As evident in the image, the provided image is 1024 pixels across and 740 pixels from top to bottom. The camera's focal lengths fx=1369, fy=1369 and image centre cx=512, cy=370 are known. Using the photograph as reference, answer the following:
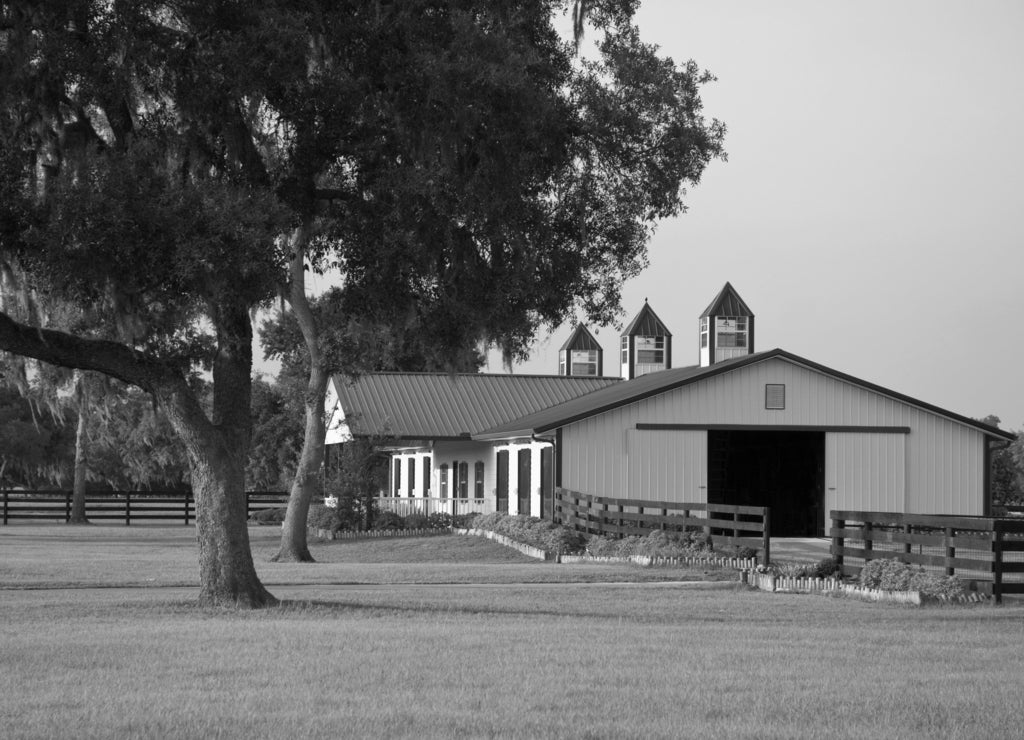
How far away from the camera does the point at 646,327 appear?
143 ft

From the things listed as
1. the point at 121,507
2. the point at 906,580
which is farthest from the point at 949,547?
the point at 121,507

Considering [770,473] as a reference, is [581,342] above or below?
above

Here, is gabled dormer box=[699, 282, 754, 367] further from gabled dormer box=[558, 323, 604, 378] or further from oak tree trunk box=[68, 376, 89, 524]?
oak tree trunk box=[68, 376, 89, 524]

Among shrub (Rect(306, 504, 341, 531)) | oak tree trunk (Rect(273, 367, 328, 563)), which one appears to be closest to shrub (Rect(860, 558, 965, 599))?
oak tree trunk (Rect(273, 367, 328, 563))

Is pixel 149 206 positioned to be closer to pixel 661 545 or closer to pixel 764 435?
pixel 661 545

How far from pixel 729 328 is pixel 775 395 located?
3.96 m

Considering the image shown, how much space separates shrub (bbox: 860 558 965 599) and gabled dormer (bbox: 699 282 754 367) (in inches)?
745

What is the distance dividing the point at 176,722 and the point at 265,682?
66.2 inches

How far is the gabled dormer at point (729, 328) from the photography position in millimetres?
37969

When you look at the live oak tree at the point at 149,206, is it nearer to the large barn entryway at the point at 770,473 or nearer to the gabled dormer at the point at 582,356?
the large barn entryway at the point at 770,473

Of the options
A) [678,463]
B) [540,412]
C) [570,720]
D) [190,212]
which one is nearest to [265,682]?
[570,720]

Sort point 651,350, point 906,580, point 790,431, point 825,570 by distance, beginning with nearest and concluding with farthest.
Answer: point 906,580 < point 825,570 < point 790,431 < point 651,350

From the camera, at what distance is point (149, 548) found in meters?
35.3

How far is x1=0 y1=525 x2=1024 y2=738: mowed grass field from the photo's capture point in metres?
8.66
